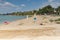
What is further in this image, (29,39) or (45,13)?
(45,13)

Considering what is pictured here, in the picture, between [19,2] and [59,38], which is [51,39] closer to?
[59,38]

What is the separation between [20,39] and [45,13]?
14.6 metres

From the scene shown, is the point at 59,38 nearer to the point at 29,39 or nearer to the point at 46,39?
the point at 46,39

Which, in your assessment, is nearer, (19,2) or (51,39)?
(51,39)

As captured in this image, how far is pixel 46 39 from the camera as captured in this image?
5.42 metres

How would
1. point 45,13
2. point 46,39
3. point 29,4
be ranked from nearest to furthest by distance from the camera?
point 46,39 → point 29,4 → point 45,13

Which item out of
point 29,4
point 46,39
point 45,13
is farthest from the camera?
point 45,13

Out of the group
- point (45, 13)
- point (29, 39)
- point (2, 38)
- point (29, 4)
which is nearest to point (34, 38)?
point (29, 39)

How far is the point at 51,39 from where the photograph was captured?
5.46 m

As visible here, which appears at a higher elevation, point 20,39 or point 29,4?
point 29,4

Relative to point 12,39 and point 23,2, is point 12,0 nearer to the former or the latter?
point 23,2

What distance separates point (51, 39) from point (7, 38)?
1.40 m

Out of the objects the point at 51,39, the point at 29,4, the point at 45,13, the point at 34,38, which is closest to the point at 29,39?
the point at 34,38

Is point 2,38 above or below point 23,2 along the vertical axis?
below
